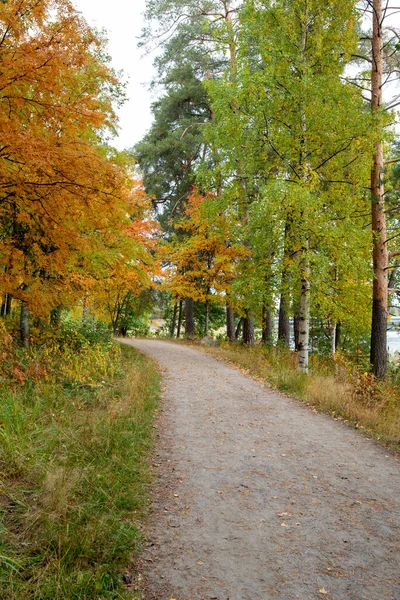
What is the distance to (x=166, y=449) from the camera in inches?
219

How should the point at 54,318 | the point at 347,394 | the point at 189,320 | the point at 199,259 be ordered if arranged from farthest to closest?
the point at 189,320 → the point at 199,259 → the point at 54,318 → the point at 347,394

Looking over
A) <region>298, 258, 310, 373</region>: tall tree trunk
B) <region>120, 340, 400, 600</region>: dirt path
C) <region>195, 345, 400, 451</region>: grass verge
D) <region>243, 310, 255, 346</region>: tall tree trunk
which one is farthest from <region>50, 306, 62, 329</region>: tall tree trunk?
<region>243, 310, 255, 346</region>: tall tree trunk

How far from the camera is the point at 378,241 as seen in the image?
33.2 feet

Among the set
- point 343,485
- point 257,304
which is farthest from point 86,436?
point 257,304

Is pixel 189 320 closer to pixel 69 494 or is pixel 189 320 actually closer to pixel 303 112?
pixel 303 112

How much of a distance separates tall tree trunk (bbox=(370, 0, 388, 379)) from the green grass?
20.7ft

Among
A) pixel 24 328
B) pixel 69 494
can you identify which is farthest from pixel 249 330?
pixel 69 494

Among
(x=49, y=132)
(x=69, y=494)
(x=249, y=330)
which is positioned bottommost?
(x=69, y=494)

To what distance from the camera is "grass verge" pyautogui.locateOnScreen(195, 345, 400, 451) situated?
670 centimetres

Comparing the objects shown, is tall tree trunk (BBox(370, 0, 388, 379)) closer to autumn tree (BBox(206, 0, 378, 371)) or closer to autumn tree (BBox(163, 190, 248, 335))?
autumn tree (BBox(206, 0, 378, 371))

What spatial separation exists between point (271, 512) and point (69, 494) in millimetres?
1941

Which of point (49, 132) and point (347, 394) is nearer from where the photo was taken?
point (49, 132)

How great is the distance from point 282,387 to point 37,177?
6.93 meters

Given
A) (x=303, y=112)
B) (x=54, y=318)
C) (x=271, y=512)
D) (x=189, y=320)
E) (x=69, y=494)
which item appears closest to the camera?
(x=69, y=494)
